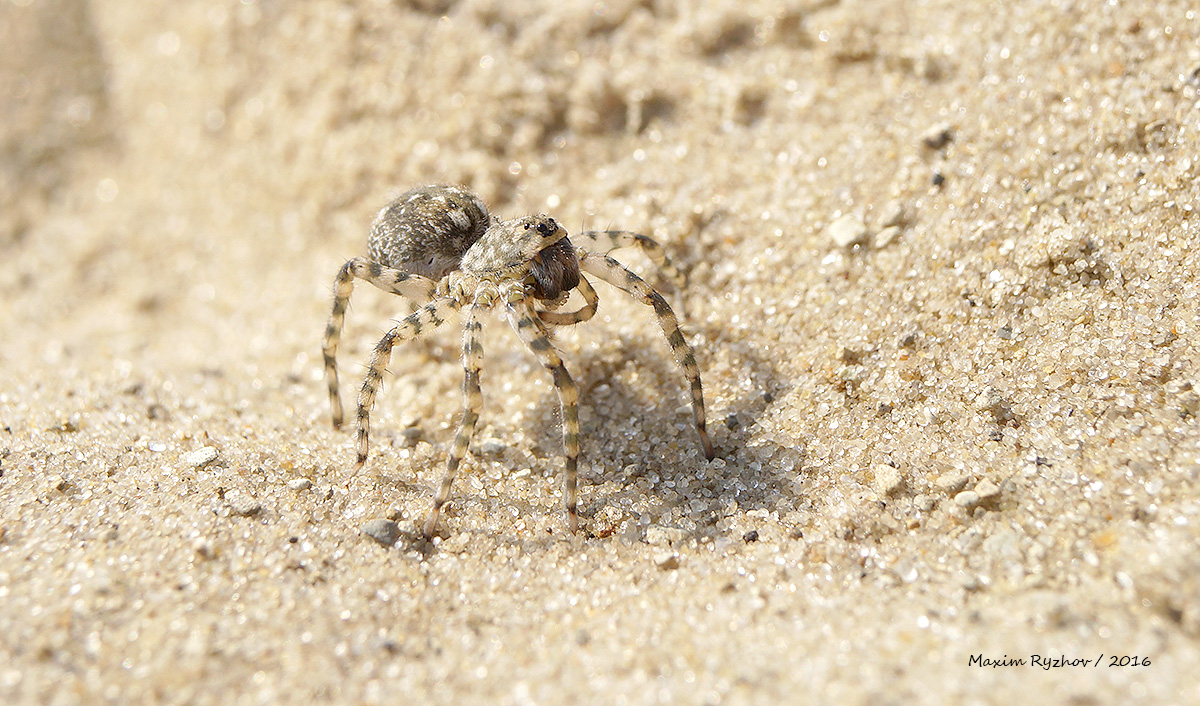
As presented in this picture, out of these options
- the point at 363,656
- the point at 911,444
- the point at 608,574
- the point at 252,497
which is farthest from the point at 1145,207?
the point at 252,497

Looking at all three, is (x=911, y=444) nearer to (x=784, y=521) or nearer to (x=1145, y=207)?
(x=784, y=521)

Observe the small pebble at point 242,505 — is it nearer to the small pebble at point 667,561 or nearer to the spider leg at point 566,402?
the spider leg at point 566,402

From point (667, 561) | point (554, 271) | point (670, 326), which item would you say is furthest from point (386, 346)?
point (667, 561)

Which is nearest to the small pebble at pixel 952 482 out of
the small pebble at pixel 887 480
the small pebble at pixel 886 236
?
the small pebble at pixel 887 480

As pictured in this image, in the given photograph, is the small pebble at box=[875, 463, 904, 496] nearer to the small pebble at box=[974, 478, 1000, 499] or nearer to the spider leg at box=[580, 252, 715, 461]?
the small pebble at box=[974, 478, 1000, 499]

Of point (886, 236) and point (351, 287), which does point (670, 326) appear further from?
point (351, 287)

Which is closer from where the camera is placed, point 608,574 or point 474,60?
point 608,574

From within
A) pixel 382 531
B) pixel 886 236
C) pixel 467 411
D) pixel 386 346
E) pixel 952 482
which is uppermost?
pixel 886 236
